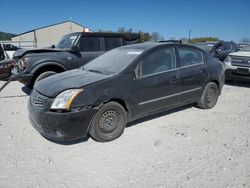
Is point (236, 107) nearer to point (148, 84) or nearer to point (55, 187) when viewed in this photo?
point (148, 84)

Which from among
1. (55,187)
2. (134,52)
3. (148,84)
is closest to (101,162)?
(55,187)

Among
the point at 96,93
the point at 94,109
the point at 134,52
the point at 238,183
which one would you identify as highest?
the point at 134,52

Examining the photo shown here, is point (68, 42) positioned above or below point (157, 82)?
above

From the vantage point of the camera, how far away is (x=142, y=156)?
10.5 feet

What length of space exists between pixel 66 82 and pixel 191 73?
263 cm

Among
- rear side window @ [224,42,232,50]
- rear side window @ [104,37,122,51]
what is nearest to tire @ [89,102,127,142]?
rear side window @ [104,37,122,51]

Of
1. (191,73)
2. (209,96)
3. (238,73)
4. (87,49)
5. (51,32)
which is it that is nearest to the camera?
(191,73)

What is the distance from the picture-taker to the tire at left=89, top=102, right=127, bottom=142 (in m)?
3.50

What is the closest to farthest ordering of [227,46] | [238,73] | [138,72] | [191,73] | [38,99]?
[38,99], [138,72], [191,73], [238,73], [227,46]

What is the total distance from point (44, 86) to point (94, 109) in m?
1.03

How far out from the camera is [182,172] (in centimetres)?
280

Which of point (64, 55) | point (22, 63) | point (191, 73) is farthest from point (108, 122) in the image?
point (22, 63)

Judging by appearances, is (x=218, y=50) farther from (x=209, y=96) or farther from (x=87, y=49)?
(x=87, y=49)

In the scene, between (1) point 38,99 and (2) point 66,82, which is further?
(2) point 66,82
